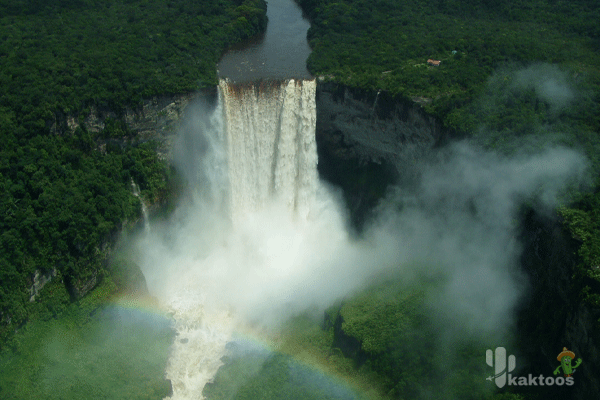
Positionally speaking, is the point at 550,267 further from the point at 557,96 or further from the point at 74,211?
the point at 74,211

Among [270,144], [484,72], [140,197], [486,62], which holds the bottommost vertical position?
[140,197]

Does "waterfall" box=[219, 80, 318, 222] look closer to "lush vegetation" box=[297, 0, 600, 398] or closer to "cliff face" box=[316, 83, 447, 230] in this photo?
Result: "cliff face" box=[316, 83, 447, 230]

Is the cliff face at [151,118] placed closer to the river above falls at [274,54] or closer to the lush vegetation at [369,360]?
the river above falls at [274,54]

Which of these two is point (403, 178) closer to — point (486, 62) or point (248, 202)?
point (486, 62)

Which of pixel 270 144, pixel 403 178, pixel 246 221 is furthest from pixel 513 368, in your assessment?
pixel 270 144

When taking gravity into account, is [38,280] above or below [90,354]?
above

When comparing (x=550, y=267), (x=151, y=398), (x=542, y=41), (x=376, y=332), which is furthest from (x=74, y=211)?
(x=542, y=41)

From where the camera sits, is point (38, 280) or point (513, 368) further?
point (38, 280)
